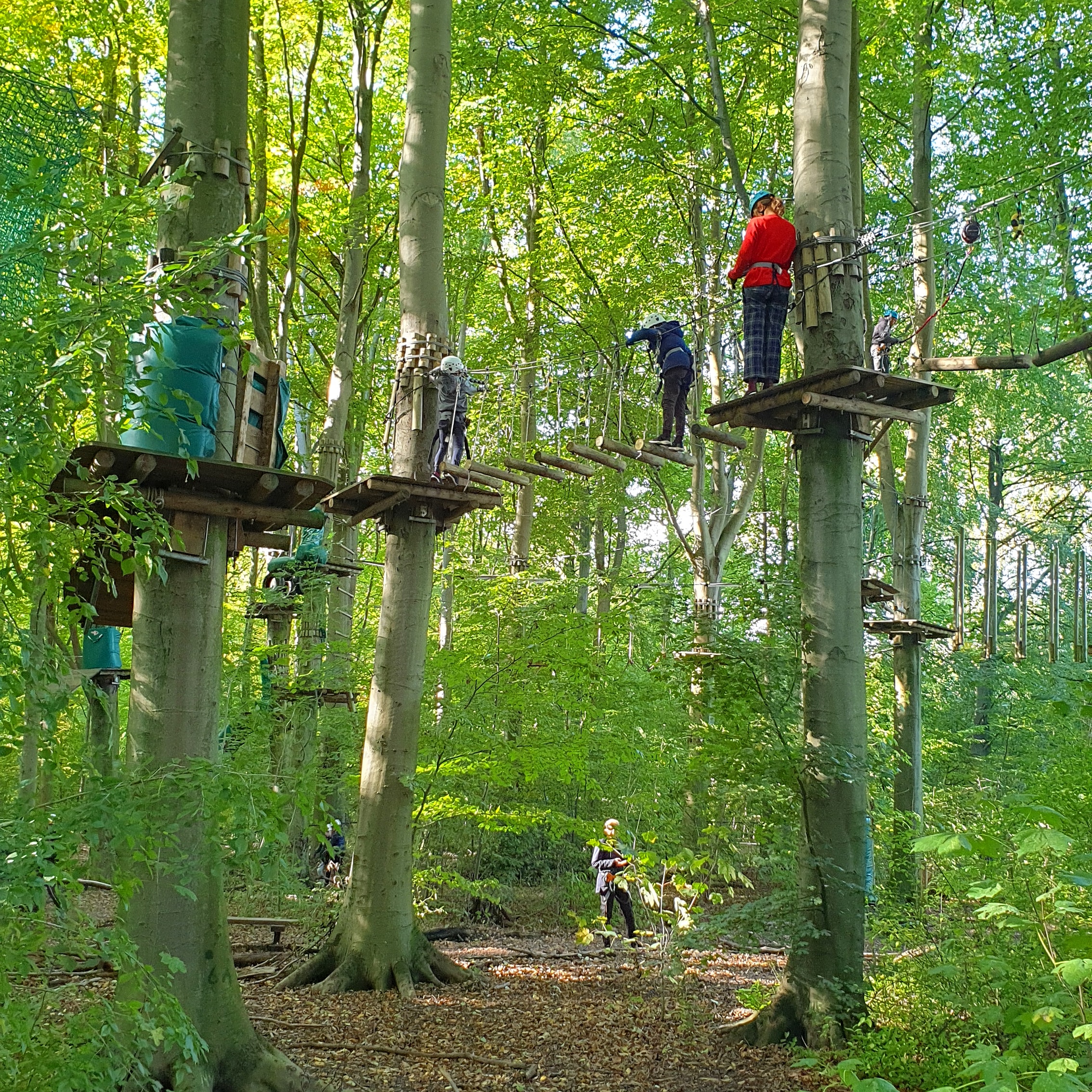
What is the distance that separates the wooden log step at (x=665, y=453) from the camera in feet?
29.9

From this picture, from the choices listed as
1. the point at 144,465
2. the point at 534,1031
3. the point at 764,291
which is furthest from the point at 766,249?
the point at 534,1031

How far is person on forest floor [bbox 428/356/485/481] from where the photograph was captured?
848 centimetres

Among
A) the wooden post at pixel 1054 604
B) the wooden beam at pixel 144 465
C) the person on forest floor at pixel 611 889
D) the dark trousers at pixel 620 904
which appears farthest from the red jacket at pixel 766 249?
the dark trousers at pixel 620 904

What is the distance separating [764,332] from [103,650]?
6663 mm

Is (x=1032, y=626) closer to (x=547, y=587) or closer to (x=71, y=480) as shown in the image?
(x=547, y=587)

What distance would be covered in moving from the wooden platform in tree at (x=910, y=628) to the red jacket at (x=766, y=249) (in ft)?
15.9

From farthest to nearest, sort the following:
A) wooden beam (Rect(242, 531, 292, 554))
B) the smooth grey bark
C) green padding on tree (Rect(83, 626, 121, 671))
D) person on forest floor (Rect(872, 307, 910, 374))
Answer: the smooth grey bark → person on forest floor (Rect(872, 307, 910, 374)) → green padding on tree (Rect(83, 626, 121, 671)) → wooden beam (Rect(242, 531, 292, 554))

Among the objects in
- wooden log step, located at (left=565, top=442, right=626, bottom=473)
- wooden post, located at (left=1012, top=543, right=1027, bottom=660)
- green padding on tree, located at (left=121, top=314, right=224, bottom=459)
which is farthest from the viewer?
wooden log step, located at (left=565, top=442, right=626, bottom=473)

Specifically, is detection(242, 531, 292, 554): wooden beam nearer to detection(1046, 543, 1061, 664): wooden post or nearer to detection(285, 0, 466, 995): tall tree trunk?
detection(285, 0, 466, 995): tall tree trunk

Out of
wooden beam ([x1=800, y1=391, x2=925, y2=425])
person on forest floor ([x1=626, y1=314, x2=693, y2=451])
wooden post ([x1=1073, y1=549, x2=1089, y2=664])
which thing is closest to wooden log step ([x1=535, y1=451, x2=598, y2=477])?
person on forest floor ([x1=626, y1=314, x2=693, y2=451])

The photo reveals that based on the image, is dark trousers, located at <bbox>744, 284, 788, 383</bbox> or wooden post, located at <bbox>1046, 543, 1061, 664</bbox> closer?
dark trousers, located at <bbox>744, 284, 788, 383</bbox>

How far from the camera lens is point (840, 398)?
6562 mm

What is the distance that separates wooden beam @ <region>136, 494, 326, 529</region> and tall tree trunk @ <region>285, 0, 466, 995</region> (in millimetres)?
2897

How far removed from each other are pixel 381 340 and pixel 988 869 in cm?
1886
